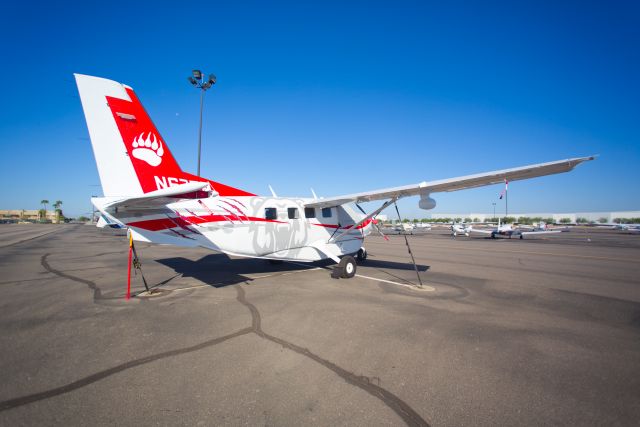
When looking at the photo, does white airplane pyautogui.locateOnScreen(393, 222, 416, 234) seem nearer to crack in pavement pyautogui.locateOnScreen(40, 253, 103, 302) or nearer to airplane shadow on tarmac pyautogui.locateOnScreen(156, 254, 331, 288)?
airplane shadow on tarmac pyautogui.locateOnScreen(156, 254, 331, 288)

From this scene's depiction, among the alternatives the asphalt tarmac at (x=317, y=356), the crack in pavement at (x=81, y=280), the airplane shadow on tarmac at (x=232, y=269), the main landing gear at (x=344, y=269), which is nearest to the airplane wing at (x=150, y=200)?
the asphalt tarmac at (x=317, y=356)

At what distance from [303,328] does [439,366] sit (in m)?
2.45

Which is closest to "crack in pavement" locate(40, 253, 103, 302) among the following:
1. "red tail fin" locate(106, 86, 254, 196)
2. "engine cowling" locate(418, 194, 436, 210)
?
"red tail fin" locate(106, 86, 254, 196)

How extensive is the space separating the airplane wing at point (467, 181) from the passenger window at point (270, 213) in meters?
1.88

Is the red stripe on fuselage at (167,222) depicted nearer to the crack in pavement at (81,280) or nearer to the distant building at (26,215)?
the crack in pavement at (81,280)

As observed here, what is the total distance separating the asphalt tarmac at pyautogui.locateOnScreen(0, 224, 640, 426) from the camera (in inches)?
115

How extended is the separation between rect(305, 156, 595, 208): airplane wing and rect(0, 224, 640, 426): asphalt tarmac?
311 cm

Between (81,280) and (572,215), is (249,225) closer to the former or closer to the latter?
(81,280)

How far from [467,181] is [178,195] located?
7911mm

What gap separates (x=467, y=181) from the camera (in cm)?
769

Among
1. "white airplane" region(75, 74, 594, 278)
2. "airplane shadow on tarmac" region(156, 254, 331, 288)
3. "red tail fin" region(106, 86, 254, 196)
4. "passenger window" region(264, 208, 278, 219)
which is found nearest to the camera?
"white airplane" region(75, 74, 594, 278)

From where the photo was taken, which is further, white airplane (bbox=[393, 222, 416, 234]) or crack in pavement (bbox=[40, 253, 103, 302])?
white airplane (bbox=[393, 222, 416, 234])

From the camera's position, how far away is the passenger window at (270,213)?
8.94 metres

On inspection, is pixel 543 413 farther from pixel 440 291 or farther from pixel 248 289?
pixel 248 289
